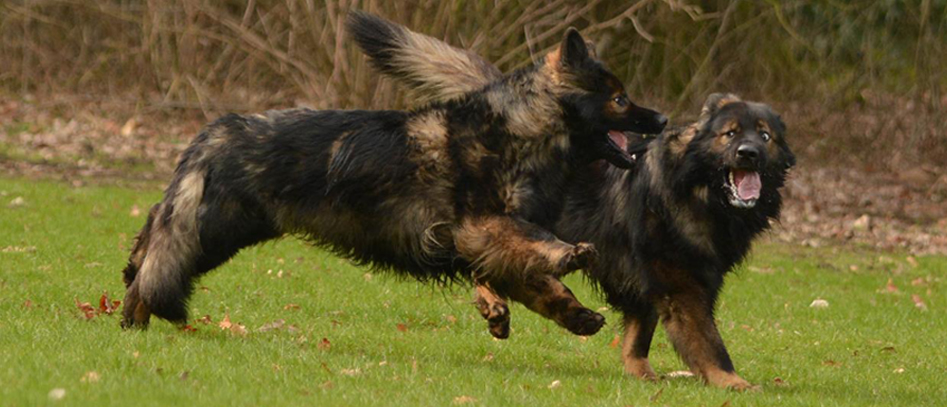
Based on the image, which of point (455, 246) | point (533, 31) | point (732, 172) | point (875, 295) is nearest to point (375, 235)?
point (455, 246)

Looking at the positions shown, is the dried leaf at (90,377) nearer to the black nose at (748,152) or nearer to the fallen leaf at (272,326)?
the fallen leaf at (272,326)

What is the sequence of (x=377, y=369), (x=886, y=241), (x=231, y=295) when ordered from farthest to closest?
1. (x=886, y=241)
2. (x=231, y=295)
3. (x=377, y=369)

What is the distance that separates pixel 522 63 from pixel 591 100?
11730mm

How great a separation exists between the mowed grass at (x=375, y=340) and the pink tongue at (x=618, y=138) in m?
1.31

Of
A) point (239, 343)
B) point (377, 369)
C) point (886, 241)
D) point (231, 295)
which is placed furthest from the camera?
point (886, 241)

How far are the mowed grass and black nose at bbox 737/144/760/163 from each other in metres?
1.30

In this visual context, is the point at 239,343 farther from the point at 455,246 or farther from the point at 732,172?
the point at 732,172

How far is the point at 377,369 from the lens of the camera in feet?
23.5

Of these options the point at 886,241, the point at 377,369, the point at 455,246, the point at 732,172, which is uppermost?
the point at 732,172

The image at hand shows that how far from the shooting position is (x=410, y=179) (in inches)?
301

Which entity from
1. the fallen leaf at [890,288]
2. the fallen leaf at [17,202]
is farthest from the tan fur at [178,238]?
the fallen leaf at [890,288]

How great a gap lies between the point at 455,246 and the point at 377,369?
0.85 meters

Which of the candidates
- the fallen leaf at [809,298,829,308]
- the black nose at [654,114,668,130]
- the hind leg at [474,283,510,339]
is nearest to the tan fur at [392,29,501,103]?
the black nose at [654,114,668,130]

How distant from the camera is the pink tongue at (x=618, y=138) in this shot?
772 centimetres
